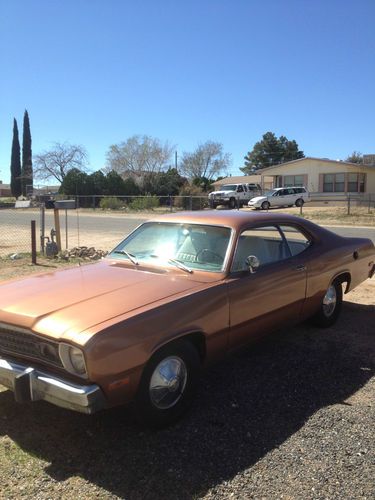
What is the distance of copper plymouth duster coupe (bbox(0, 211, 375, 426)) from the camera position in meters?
2.88

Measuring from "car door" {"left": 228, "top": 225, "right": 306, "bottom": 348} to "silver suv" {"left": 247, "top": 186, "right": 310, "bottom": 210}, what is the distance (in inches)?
1108

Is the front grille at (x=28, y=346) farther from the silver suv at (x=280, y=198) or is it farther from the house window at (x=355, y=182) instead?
the house window at (x=355, y=182)

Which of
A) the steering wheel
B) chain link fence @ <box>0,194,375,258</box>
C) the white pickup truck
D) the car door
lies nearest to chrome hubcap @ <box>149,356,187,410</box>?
the car door

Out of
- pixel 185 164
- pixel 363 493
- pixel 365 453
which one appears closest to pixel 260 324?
pixel 365 453

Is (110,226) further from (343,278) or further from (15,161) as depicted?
(15,161)

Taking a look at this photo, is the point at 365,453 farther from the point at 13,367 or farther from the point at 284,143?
the point at 284,143

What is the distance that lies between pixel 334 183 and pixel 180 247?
38.3 meters

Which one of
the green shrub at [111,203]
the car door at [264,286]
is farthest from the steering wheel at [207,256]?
the green shrub at [111,203]

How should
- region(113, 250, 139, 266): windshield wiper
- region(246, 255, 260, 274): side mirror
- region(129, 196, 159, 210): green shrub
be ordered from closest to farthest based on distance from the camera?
region(246, 255, 260, 274): side mirror, region(113, 250, 139, 266): windshield wiper, region(129, 196, 159, 210): green shrub

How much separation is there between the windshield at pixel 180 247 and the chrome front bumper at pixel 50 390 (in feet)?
4.69

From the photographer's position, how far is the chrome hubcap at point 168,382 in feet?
10.4

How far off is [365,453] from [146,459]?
4.49 feet

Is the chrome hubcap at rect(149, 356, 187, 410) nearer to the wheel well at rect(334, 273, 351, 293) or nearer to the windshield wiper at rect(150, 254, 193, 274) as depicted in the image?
the windshield wiper at rect(150, 254, 193, 274)

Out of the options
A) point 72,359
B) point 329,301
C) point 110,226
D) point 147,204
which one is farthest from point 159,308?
point 147,204
